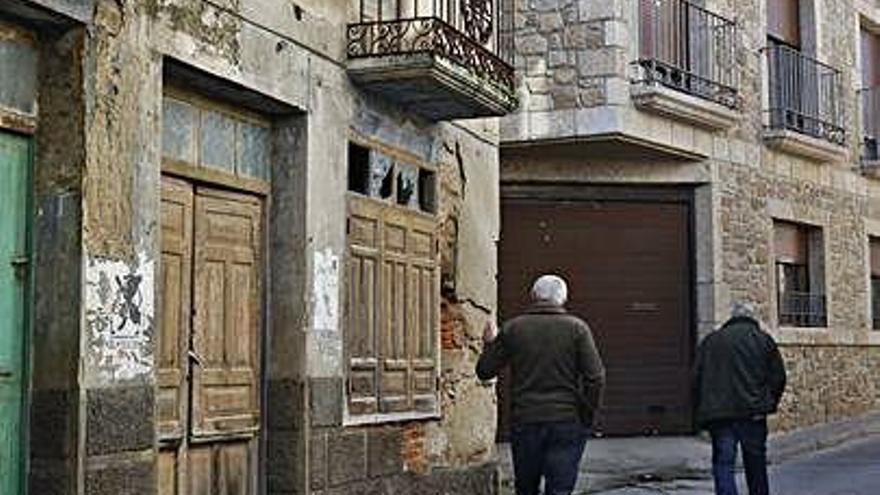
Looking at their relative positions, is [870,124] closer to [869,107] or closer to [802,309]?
[869,107]

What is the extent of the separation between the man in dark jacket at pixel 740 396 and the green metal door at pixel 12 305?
211 inches

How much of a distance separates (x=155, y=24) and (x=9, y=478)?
2422mm

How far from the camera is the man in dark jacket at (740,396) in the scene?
9.35 m

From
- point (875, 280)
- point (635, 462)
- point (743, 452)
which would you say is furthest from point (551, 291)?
point (875, 280)

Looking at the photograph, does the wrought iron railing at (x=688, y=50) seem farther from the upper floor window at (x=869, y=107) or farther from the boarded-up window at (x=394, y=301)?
the boarded-up window at (x=394, y=301)

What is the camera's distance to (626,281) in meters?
14.9

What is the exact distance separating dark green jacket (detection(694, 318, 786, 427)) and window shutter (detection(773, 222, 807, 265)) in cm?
725

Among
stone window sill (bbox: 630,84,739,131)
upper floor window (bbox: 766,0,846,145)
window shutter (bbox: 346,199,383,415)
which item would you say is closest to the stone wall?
stone window sill (bbox: 630,84,739,131)

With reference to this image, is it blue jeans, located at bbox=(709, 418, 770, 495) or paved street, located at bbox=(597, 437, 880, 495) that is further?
paved street, located at bbox=(597, 437, 880, 495)

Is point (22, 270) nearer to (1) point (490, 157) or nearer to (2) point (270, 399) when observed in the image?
(2) point (270, 399)

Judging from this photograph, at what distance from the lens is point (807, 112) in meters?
16.7

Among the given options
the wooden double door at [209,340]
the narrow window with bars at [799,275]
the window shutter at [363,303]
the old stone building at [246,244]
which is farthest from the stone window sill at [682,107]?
the wooden double door at [209,340]

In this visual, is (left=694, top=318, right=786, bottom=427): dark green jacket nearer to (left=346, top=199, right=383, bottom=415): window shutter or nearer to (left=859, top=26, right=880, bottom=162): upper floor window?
(left=346, top=199, right=383, bottom=415): window shutter

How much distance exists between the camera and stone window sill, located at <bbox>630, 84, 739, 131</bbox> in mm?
13547
